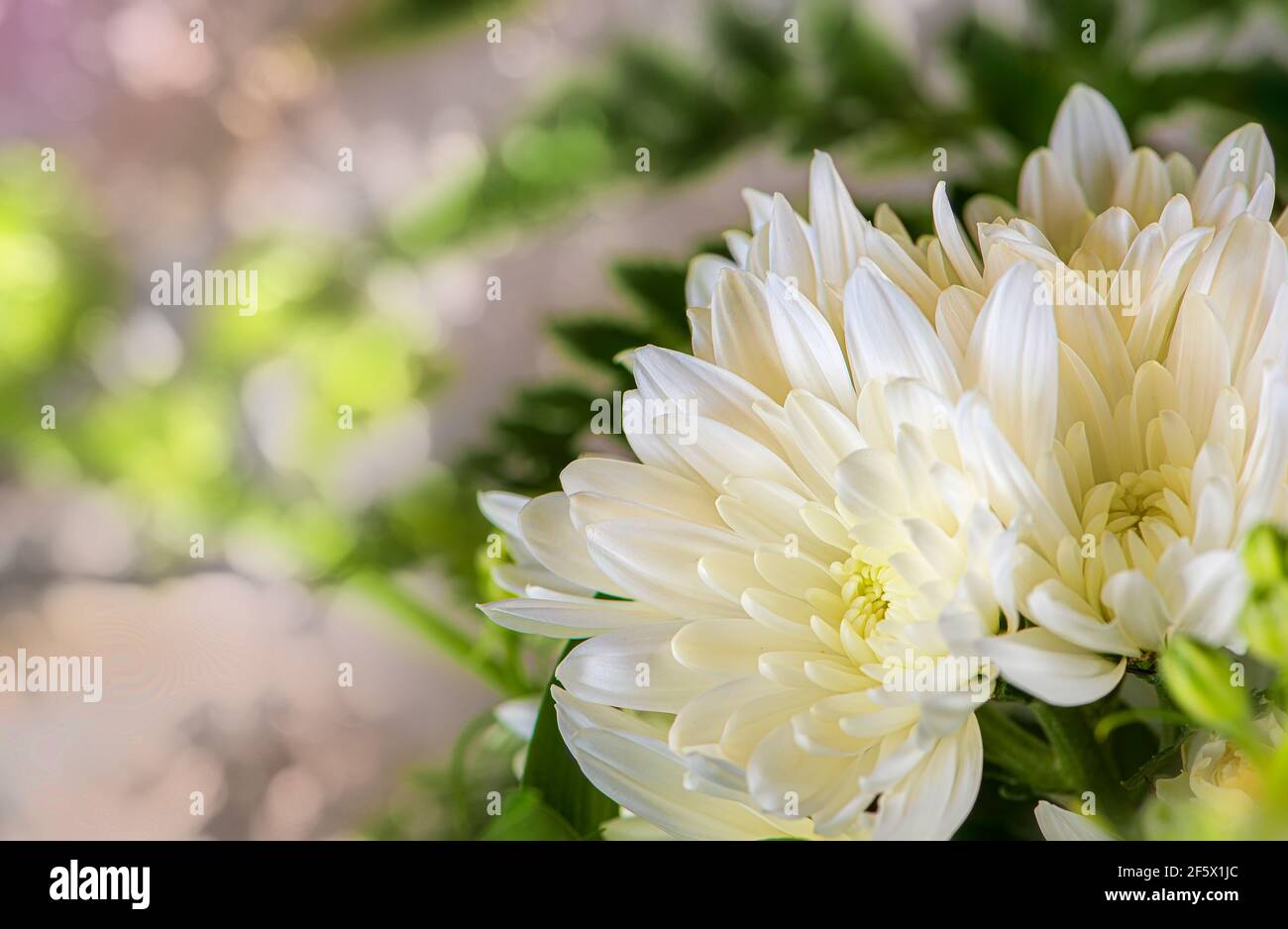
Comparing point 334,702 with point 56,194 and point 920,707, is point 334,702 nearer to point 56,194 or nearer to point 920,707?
point 56,194

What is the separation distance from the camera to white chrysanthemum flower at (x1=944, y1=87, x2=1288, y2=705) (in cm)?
15

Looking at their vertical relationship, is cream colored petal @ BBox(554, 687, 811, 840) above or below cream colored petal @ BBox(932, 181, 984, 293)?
below

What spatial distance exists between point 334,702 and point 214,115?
0.80 feet

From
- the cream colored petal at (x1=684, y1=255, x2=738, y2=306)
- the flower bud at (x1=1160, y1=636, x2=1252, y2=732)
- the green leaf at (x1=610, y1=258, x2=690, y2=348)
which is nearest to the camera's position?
the flower bud at (x1=1160, y1=636, x2=1252, y2=732)

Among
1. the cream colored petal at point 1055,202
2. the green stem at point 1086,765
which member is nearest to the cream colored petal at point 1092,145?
the cream colored petal at point 1055,202

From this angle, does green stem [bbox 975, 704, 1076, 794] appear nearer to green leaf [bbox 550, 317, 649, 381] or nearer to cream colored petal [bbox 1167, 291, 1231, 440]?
cream colored petal [bbox 1167, 291, 1231, 440]

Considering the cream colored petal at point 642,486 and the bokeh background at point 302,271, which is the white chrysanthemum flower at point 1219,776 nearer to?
the cream colored petal at point 642,486

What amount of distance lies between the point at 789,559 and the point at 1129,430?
0.06m

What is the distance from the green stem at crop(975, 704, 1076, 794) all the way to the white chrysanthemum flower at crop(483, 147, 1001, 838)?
0.11 ft

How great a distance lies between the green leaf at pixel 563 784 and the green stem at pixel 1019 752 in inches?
2.9

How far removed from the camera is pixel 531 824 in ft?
0.70

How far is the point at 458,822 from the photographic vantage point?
1.02 feet

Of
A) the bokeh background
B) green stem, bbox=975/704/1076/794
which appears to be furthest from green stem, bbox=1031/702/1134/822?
the bokeh background
